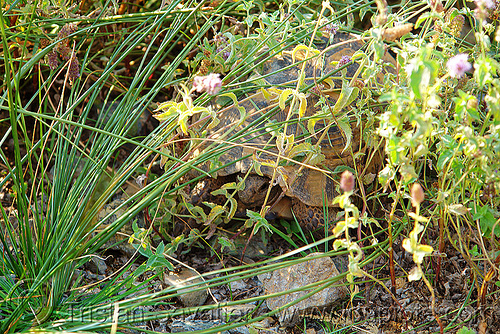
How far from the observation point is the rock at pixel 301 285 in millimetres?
1416

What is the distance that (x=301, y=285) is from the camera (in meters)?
1.49

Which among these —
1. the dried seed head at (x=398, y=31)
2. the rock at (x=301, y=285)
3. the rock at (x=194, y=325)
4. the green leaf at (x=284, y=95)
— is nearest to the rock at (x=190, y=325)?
the rock at (x=194, y=325)

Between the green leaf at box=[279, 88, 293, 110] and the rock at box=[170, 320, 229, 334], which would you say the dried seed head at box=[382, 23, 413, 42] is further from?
the rock at box=[170, 320, 229, 334]

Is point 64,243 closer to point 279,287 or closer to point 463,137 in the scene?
point 279,287

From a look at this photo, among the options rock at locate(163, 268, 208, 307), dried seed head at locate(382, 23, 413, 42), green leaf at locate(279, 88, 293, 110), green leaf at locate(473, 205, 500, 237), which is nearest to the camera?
dried seed head at locate(382, 23, 413, 42)

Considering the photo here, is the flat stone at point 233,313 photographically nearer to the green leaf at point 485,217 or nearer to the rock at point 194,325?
the rock at point 194,325

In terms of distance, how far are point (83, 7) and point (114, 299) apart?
5.14 ft

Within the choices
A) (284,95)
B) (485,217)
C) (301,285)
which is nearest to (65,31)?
(284,95)

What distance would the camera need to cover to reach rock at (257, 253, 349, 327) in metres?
1.42

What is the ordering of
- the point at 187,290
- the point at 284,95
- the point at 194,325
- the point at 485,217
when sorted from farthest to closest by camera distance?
the point at 187,290, the point at 194,325, the point at 284,95, the point at 485,217

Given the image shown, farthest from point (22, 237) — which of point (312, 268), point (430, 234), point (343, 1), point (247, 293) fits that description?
point (343, 1)

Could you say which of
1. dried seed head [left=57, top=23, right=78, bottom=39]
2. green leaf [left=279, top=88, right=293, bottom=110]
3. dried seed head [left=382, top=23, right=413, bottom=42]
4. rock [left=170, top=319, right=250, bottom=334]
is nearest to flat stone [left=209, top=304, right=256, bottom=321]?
rock [left=170, top=319, right=250, bottom=334]

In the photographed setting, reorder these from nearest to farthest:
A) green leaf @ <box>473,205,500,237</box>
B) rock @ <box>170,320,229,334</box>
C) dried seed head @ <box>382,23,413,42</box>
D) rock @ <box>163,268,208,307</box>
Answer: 1. dried seed head @ <box>382,23,413,42</box>
2. green leaf @ <box>473,205,500,237</box>
3. rock @ <box>170,320,229,334</box>
4. rock @ <box>163,268,208,307</box>

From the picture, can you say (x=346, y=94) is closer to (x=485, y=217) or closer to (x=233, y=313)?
(x=485, y=217)
